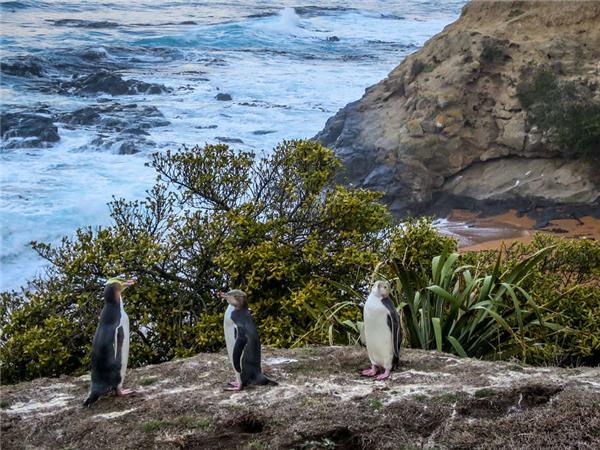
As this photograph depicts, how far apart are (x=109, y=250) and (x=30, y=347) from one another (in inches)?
57.3

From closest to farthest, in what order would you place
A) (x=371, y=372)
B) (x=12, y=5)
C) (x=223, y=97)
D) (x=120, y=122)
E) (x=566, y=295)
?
(x=371, y=372) < (x=566, y=295) < (x=120, y=122) < (x=223, y=97) < (x=12, y=5)

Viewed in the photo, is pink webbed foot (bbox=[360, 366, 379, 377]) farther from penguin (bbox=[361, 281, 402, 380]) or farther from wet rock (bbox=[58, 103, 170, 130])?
wet rock (bbox=[58, 103, 170, 130])

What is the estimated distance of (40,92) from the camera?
38.9m

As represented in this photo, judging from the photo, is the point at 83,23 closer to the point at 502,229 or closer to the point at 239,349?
the point at 502,229

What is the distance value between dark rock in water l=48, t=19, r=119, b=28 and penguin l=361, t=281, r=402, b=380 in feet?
162

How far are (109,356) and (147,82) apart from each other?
3627 centimetres

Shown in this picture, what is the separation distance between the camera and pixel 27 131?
3309 centimetres

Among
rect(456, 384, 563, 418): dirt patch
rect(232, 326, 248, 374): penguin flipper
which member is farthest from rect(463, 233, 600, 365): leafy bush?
rect(232, 326, 248, 374): penguin flipper

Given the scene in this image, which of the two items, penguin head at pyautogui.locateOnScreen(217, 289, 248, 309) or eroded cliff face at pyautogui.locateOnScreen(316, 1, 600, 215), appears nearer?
penguin head at pyautogui.locateOnScreen(217, 289, 248, 309)

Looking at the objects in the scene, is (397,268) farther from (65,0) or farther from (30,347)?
(65,0)

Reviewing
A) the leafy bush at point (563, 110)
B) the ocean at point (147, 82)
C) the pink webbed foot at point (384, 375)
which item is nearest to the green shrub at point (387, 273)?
the pink webbed foot at point (384, 375)

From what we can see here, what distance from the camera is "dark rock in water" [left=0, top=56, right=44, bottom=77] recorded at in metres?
41.8

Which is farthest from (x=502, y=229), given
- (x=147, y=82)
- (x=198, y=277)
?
(x=147, y=82)

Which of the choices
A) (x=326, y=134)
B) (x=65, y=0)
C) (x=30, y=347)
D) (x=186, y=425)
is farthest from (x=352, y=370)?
(x=65, y=0)
